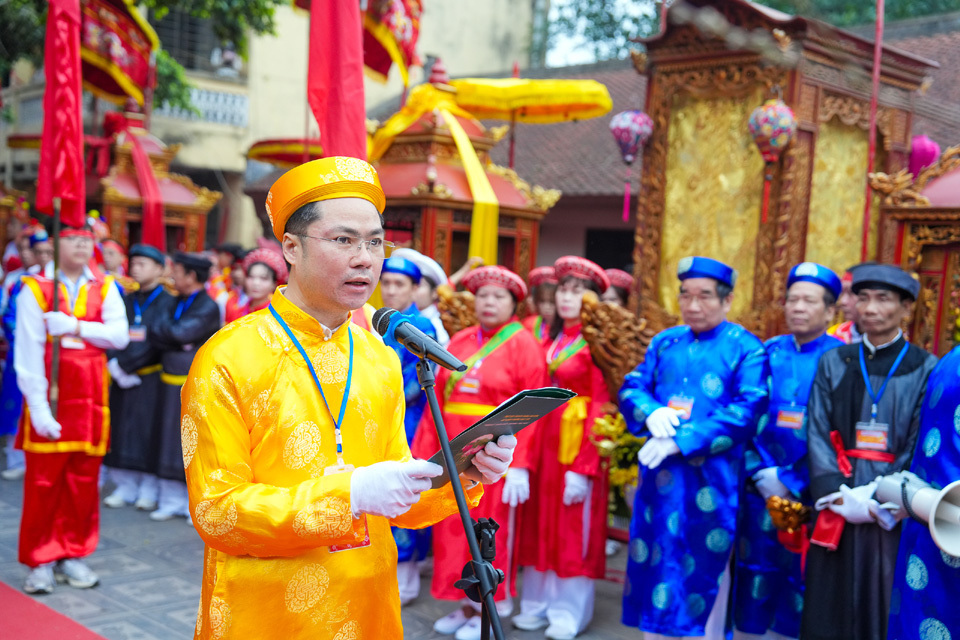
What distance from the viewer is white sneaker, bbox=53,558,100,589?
4484 millimetres

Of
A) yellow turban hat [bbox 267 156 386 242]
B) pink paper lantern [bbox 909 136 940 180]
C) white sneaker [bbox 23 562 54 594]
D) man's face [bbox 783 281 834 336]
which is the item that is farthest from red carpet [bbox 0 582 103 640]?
pink paper lantern [bbox 909 136 940 180]

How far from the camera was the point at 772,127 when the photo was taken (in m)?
5.20

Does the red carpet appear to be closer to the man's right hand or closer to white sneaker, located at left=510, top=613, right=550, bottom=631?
the man's right hand

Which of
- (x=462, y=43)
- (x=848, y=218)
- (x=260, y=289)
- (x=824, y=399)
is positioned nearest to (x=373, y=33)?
(x=260, y=289)

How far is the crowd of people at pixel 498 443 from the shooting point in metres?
1.85

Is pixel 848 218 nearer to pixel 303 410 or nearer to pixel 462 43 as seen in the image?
pixel 303 410

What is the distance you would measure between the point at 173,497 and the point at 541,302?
2917 millimetres

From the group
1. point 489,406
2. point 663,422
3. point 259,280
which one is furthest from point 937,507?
point 259,280

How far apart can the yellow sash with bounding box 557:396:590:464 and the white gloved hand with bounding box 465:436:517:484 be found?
256 cm

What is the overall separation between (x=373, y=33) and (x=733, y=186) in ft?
8.45

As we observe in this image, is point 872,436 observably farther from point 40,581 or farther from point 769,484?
point 40,581

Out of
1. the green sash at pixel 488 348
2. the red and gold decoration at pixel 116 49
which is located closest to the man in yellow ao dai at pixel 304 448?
the green sash at pixel 488 348

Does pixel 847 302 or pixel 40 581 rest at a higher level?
pixel 847 302

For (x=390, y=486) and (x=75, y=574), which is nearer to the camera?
(x=390, y=486)
